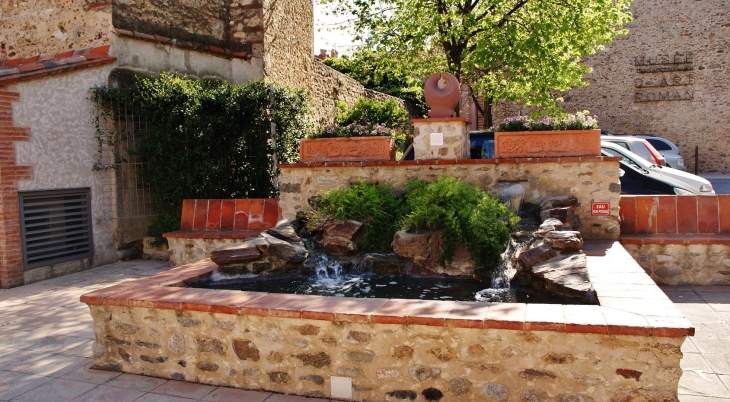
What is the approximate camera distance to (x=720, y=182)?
15391mm

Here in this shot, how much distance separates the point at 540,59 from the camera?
9.35 meters

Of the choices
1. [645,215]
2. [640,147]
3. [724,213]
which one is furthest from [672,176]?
[645,215]

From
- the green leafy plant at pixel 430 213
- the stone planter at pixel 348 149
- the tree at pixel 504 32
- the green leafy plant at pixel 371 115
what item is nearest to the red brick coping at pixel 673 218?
the green leafy plant at pixel 430 213

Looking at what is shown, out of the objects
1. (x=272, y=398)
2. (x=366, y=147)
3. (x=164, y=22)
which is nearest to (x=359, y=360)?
(x=272, y=398)

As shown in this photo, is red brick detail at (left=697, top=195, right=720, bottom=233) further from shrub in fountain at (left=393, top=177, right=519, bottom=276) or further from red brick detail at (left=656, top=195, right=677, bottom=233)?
shrub in fountain at (left=393, top=177, right=519, bottom=276)

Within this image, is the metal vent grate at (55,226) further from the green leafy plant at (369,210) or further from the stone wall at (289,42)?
the stone wall at (289,42)

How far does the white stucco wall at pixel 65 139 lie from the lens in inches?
274

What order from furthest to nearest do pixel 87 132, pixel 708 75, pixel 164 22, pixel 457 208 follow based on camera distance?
pixel 708 75 → pixel 164 22 → pixel 87 132 → pixel 457 208

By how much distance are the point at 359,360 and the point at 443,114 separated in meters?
3.98

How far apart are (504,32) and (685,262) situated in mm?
5146

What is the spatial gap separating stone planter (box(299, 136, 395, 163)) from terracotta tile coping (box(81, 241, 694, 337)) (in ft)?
10.0

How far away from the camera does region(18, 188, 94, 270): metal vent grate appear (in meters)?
6.99

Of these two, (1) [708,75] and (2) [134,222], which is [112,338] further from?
(1) [708,75]

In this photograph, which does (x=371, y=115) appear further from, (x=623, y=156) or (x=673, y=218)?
(x=673, y=218)
